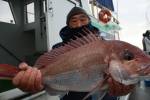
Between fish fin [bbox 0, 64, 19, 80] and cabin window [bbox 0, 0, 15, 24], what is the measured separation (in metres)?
3.71

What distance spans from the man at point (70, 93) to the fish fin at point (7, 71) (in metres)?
0.04

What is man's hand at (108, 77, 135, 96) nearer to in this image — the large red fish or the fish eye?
the large red fish

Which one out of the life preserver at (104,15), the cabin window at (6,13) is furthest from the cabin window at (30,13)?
the life preserver at (104,15)

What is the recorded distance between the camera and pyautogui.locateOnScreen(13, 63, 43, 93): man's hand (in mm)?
2674

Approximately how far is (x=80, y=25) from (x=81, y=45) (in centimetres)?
59

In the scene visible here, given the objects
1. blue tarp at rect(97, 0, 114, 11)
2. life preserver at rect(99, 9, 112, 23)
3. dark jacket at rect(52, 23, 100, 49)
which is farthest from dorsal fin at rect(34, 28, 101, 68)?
blue tarp at rect(97, 0, 114, 11)

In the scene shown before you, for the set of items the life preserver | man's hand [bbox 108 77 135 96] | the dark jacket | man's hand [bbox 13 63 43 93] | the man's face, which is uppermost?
the life preserver

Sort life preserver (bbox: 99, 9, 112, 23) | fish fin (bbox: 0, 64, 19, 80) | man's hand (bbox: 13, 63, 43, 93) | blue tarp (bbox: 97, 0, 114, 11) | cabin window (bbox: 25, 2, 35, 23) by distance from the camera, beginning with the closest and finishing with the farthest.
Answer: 1. fish fin (bbox: 0, 64, 19, 80)
2. man's hand (bbox: 13, 63, 43, 93)
3. cabin window (bbox: 25, 2, 35, 23)
4. life preserver (bbox: 99, 9, 112, 23)
5. blue tarp (bbox: 97, 0, 114, 11)

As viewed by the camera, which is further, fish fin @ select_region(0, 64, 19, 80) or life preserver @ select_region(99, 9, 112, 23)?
life preserver @ select_region(99, 9, 112, 23)

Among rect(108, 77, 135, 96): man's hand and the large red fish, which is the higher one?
the large red fish

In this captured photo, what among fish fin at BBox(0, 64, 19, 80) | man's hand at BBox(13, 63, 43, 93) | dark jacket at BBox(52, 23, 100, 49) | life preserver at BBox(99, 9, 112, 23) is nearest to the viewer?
fish fin at BBox(0, 64, 19, 80)

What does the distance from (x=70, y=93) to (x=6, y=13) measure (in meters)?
3.70

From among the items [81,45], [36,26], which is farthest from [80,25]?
[36,26]

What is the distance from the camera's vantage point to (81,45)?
2682 mm
